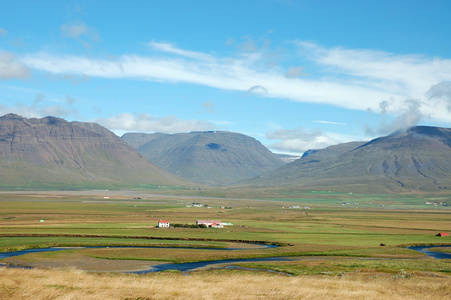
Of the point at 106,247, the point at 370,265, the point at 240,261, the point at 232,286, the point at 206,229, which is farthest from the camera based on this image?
the point at 206,229

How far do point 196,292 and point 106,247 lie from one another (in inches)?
1986

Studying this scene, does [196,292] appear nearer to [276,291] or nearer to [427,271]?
[276,291]

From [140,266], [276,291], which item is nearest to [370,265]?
[140,266]

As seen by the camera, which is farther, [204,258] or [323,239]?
[323,239]

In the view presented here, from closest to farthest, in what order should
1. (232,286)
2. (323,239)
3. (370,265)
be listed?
(232,286) < (370,265) < (323,239)

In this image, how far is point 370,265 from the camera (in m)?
61.2

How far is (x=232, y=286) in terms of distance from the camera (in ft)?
116

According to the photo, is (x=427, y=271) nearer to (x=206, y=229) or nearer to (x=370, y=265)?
(x=370, y=265)

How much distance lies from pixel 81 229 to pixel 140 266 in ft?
169

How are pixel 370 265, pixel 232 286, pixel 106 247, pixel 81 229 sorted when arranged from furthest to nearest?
pixel 81 229
pixel 106 247
pixel 370 265
pixel 232 286

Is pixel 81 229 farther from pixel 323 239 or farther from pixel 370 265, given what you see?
pixel 370 265

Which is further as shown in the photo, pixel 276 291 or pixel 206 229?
pixel 206 229

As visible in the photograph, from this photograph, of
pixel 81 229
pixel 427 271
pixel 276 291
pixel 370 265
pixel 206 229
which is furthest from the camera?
pixel 206 229

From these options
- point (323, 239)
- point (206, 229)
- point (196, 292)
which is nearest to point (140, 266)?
point (196, 292)
